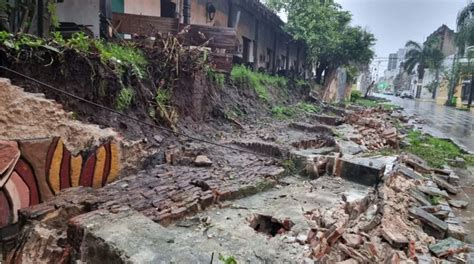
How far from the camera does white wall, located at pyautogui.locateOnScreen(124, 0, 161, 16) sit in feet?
27.8

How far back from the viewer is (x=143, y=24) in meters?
7.19

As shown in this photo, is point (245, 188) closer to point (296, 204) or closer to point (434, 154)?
point (296, 204)

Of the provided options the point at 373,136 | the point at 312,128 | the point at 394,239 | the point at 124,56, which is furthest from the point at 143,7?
the point at 394,239

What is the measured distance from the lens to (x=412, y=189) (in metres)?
6.80

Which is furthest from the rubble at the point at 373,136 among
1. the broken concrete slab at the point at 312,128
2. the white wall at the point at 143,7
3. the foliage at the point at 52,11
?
the foliage at the point at 52,11

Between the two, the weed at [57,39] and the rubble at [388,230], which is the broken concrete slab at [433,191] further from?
the weed at [57,39]

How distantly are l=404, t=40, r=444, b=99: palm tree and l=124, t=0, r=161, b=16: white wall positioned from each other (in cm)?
4163

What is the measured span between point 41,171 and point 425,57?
161 ft

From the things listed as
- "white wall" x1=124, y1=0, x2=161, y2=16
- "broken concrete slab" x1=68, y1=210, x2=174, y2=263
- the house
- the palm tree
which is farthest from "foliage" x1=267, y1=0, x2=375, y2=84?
the palm tree

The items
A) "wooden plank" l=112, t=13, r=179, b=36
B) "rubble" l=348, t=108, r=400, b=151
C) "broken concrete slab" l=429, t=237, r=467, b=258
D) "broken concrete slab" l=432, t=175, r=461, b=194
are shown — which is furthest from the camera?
"rubble" l=348, t=108, r=400, b=151

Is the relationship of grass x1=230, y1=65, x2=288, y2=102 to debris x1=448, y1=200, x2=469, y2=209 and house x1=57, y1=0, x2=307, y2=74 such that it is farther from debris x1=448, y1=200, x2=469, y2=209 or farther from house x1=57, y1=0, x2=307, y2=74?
debris x1=448, y1=200, x2=469, y2=209

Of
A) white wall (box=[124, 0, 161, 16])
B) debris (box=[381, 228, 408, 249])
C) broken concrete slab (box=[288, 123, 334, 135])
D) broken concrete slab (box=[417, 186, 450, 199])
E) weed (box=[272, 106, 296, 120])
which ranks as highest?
white wall (box=[124, 0, 161, 16])

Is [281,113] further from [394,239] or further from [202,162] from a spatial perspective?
[394,239]

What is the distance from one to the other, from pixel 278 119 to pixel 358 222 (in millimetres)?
6975
